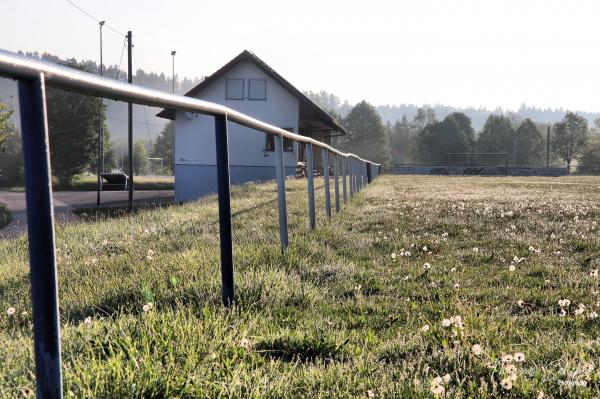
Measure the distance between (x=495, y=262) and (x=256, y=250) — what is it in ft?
7.83

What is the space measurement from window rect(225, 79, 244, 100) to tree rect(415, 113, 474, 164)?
70022 mm

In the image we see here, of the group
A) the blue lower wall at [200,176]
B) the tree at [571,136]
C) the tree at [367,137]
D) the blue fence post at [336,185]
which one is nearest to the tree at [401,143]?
the tree at [367,137]

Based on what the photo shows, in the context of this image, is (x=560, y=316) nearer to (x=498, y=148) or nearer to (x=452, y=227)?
(x=452, y=227)

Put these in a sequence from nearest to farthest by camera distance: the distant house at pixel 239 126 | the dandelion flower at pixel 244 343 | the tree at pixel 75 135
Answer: the dandelion flower at pixel 244 343, the distant house at pixel 239 126, the tree at pixel 75 135

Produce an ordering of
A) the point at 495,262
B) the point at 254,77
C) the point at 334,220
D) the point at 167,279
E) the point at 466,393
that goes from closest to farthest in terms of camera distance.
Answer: the point at 466,393, the point at 167,279, the point at 495,262, the point at 334,220, the point at 254,77

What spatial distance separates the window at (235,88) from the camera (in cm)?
3525

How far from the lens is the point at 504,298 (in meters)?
3.98

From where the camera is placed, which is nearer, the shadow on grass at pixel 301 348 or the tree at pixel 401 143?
the shadow on grass at pixel 301 348

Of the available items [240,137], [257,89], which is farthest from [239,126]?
[257,89]

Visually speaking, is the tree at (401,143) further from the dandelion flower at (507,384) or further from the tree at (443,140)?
the dandelion flower at (507,384)

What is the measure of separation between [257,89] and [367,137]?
84537 millimetres

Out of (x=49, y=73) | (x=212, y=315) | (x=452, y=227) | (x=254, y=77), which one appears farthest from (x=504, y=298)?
(x=254, y=77)

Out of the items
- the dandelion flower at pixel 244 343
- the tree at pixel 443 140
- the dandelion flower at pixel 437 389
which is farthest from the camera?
the tree at pixel 443 140

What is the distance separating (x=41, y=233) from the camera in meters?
1.49
